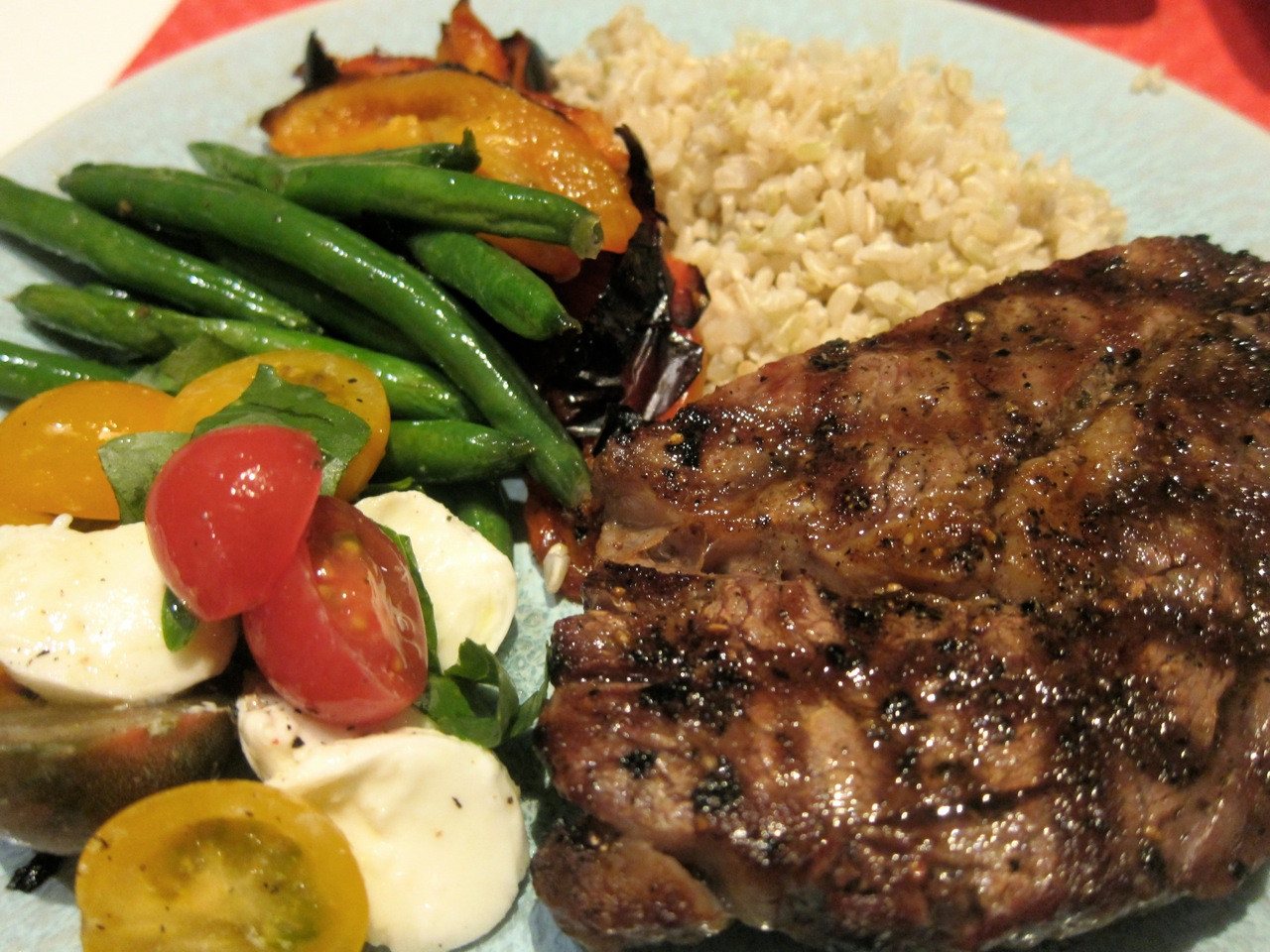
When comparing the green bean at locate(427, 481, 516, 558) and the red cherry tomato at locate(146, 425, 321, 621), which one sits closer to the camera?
the red cherry tomato at locate(146, 425, 321, 621)

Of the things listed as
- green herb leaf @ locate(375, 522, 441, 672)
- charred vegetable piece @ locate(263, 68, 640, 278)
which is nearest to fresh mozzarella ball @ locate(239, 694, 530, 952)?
green herb leaf @ locate(375, 522, 441, 672)

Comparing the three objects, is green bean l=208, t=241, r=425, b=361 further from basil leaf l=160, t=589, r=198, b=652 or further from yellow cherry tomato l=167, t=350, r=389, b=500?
basil leaf l=160, t=589, r=198, b=652

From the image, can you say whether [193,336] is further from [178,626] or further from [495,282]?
[178,626]

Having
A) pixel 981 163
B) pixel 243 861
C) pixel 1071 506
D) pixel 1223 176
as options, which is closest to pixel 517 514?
pixel 243 861

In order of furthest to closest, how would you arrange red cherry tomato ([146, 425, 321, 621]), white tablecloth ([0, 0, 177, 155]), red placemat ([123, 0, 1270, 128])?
1. red placemat ([123, 0, 1270, 128])
2. white tablecloth ([0, 0, 177, 155])
3. red cherry tomato ([146, 425, 321, 621])

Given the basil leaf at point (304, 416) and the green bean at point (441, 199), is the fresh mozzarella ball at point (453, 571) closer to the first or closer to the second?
the basil leaf at point (304, 416)

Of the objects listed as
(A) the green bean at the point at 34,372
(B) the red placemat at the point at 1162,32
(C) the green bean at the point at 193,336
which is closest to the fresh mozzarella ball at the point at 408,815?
(C) the green bean at the point at 193,336

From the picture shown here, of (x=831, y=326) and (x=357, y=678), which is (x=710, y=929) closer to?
(x=357, y=678)
